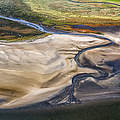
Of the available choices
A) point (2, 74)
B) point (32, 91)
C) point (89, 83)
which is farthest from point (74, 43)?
point (2, 74)

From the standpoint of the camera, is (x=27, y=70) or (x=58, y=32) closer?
(x=27, y=70)

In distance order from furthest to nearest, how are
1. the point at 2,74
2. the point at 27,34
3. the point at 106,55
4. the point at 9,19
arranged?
the point at 9,19 → the point at 27,34 → the point at 106,55 → the point at 2,74

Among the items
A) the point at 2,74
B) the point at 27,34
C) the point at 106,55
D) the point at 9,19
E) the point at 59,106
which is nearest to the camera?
the point at 59,106

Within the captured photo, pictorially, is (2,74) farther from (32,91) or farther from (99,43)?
(99,43)

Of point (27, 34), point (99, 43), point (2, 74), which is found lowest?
point (2, 74)

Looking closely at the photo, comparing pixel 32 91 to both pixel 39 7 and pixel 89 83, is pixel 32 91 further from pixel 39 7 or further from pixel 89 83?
pixel 39 7

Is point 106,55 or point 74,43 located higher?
point 74,43
